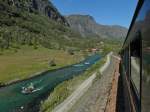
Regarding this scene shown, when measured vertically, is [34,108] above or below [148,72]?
below

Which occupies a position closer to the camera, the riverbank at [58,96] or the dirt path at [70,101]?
the dirt path at [70,101]

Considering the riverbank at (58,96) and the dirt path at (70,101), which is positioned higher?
the dirt path at (70,101)

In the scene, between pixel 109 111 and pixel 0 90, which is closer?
pixel 109 111

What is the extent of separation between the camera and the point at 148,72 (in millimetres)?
4676

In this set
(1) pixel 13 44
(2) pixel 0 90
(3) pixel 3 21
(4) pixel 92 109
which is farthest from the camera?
(3) pixel 3 21

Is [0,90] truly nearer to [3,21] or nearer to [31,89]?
[31,89]

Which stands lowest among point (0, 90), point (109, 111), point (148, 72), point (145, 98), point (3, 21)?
point (0, 90)

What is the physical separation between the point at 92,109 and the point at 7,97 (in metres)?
22.9

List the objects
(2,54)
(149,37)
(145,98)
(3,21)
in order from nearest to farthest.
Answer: (149,37)
(145,98)
(2,54)
(3,21)

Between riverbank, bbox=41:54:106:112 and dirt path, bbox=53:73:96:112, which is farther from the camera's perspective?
riverbank, bbox=41:54:106:112

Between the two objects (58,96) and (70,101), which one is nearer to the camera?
(70,101)

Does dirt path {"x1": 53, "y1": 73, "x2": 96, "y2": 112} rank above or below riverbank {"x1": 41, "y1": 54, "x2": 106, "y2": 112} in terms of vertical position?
above

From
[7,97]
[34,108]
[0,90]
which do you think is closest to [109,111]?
[34,108]

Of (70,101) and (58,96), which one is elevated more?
(70,101)
